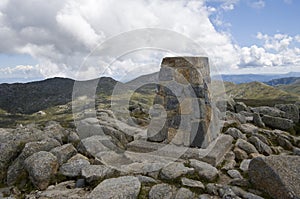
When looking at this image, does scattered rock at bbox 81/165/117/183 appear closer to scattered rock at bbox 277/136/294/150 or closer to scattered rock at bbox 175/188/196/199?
scattered rock at bbox 175/188/196/199

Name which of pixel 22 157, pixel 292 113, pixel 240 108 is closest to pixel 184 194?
pixel 22 157

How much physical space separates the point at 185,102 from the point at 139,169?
3597mm

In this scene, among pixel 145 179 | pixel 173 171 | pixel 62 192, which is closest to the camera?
pixel 62 192

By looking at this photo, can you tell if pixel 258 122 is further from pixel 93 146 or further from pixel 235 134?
pixel 93 146

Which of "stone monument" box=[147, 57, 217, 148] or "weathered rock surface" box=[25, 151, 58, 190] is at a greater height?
"stone monument" box=[147, 57, 217, 148]

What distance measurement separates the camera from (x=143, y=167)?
8914 mm

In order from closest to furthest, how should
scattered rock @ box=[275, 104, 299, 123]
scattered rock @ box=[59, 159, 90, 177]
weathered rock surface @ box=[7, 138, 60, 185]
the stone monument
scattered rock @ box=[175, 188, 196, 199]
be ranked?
scattered rock @ box=[175, 188, 196, 199]
scattered rock @ box=[59, 159, 90, 177]
weathered rock surface @ box=[7, 138, 60, 185]
the stone monument
scattered rock @ box=[275, 104, 299, 123]

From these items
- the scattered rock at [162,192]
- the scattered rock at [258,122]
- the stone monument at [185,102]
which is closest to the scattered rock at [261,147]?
the stone monument at [185,102]

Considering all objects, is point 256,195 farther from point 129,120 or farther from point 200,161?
point 129,120

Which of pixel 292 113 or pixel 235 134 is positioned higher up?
pixel 235 134

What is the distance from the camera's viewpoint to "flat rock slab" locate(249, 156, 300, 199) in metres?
6.88

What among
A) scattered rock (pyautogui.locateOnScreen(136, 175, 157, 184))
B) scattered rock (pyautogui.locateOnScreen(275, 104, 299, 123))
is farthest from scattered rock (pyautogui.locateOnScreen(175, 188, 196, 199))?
scattered rock (pyautogui.locateOnScreen(275, 104, 299, 123))

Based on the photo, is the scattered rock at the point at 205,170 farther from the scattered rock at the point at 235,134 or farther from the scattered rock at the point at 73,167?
the scattered rock at the point at 235,134

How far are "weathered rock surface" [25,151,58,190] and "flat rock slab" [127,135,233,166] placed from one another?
359 centimetres
